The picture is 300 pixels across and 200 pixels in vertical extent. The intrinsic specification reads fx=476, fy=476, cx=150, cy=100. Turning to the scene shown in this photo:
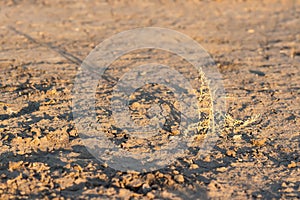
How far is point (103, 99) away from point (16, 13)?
291 centimetres

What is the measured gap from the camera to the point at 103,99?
3738 millimetres

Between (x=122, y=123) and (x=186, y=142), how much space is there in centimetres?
49

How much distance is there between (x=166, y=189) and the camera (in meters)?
2.67

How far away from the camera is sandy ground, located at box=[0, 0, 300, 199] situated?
271 centimetres

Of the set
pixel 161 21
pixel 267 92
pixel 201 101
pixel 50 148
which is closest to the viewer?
pixel 50 148

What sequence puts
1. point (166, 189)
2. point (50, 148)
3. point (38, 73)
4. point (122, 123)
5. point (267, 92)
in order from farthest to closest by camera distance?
point (38, 73) → point (267, 92) → point (122, 123) → point (50, 148) → point (166, 189)

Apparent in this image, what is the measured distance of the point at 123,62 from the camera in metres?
4.65

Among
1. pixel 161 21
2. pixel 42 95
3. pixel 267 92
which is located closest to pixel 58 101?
pixel 42 95

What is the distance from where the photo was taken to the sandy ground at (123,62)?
2.71 meters

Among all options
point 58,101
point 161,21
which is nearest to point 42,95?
point 58,101

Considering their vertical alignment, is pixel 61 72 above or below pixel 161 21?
below

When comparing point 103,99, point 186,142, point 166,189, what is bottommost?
point 166,189

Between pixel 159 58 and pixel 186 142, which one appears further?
pixel 159 58

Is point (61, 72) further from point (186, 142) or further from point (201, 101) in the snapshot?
point (186, 142)
